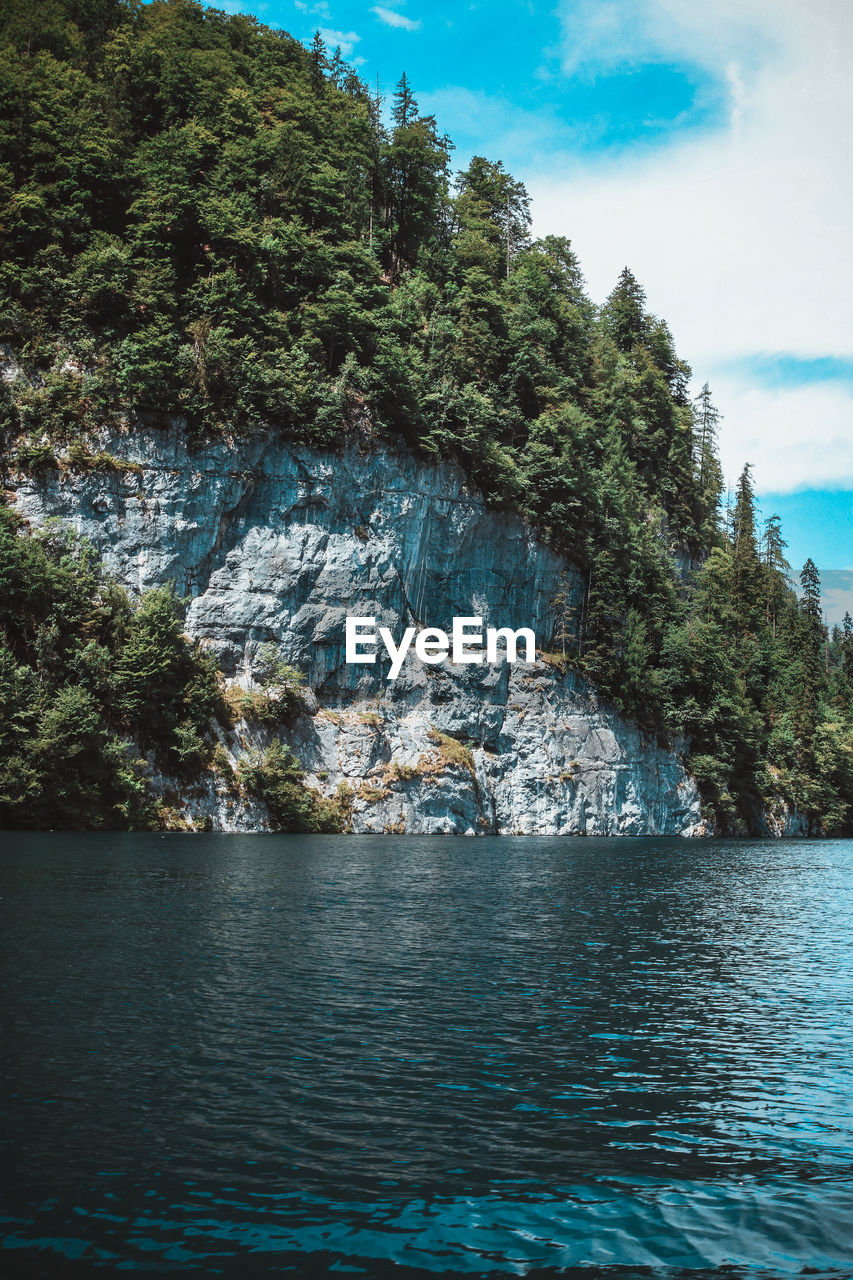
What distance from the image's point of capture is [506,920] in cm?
2367

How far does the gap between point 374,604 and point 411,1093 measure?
5072 centimetres

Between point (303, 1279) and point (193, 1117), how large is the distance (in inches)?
137

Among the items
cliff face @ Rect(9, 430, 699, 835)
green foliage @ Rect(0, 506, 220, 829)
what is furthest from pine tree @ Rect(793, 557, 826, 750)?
green foliage @ Rect(0, 506, 220, 829)

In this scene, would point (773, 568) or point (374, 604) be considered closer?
point (374, 604)

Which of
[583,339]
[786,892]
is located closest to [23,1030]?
[786,892]

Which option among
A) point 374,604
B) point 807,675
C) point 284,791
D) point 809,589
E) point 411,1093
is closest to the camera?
point 411,1093

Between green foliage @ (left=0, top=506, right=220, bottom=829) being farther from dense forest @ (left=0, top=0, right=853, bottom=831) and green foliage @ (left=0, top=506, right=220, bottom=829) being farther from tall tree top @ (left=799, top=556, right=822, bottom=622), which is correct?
tall tree top @ (left=799, top=556, right=822, bottom=622)

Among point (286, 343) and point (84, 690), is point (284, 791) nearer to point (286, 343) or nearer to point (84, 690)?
point (84, 690)

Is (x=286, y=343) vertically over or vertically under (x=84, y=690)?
over

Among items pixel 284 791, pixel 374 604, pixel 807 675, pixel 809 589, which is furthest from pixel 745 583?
pixel 284 791

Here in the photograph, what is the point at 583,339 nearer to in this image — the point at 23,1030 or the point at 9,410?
the point at 9,410

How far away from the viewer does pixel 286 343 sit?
61.3 m

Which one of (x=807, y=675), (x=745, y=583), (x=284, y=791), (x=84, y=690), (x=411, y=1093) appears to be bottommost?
(x=411, y=1093)

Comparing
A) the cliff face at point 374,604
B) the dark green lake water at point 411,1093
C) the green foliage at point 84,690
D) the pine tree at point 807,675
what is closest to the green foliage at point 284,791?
the cliff face at point 374,604
